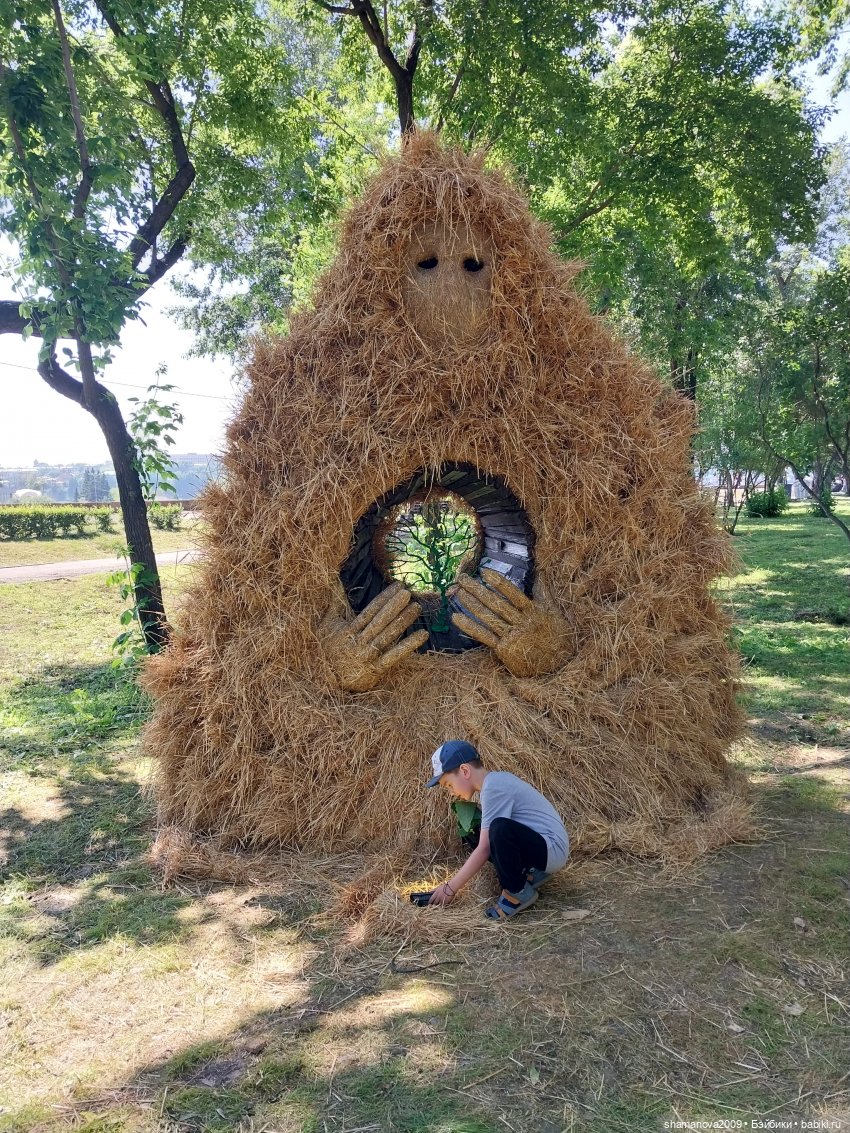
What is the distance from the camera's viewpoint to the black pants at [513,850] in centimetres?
281

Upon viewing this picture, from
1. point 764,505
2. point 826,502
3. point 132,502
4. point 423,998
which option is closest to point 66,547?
point 132,502

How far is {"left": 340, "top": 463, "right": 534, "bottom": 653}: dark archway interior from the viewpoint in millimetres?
3701

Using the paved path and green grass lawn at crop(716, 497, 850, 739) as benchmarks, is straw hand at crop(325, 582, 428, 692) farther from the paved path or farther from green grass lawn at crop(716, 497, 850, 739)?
the paved path

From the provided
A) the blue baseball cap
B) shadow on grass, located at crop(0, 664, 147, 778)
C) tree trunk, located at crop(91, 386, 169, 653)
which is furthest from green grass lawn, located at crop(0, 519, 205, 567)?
the blue baseball cap

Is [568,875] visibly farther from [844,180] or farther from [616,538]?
[844,180]

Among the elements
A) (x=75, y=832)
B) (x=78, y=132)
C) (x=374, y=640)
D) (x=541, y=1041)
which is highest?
(x=78, y=132)

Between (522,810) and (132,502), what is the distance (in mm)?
4758

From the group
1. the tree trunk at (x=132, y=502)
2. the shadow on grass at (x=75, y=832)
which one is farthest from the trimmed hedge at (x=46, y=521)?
the tree trunk at (x=132, y=502)

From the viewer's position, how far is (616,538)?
138 inches

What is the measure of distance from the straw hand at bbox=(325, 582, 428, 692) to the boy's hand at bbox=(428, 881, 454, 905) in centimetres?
94

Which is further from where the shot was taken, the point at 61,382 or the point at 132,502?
the point at 61,382

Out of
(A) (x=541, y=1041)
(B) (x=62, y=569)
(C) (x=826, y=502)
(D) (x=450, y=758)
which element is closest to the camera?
(A) (x=541, y=1041)

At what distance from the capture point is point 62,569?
14680mm

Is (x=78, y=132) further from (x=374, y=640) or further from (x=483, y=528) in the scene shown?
(x=374, y=640)
